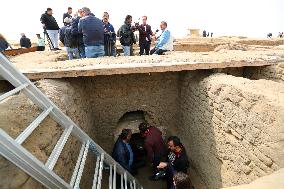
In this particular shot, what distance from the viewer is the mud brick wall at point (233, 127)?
338cm

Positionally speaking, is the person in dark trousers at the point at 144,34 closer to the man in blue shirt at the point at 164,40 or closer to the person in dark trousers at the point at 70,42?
the man in blue shirt at the point at 164,40

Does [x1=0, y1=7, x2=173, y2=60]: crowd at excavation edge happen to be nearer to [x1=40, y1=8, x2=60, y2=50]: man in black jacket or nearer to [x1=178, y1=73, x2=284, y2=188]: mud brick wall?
[x1=40, y1=8, x2=60, y2=50]: man in black jacket

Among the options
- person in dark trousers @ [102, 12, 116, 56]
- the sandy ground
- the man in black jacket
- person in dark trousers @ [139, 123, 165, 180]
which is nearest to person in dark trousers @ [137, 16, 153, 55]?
person in dark trousers @ [102, 12, 116, 56]

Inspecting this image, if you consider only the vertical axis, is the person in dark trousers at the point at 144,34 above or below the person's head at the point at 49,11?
below

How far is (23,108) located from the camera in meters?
3.35

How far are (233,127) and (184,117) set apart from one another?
2.43 m

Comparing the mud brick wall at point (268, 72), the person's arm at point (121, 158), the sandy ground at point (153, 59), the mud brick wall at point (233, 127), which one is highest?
the sandy ground at point (153, 59)

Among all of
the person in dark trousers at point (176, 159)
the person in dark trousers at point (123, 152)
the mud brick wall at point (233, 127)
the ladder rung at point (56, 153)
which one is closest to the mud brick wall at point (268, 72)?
the mud brick wall at point (233, 127)

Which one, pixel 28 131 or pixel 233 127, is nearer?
pixel 28 131

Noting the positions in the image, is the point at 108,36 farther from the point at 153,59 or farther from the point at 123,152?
the point at 123,152

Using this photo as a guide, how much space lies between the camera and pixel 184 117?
6590mm

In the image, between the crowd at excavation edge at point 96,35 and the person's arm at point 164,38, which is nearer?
the crowd at excavation edge at point 96,35

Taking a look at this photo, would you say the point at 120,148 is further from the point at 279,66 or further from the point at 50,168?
the point at 279,66

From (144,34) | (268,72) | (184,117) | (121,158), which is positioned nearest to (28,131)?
(121,158)
